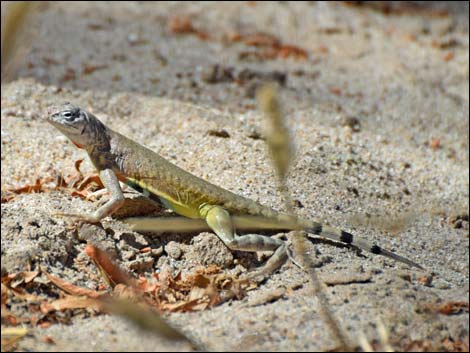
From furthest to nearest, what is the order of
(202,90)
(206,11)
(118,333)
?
(206,11) → (202,90) → (118,333)

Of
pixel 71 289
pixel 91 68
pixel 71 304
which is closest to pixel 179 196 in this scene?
pixel 71 289

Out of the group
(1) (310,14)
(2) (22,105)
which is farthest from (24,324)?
(1) (310,14)

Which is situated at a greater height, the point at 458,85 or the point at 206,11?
the point at 206,11

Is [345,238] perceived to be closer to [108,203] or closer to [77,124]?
[108,203]

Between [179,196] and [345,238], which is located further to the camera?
[179,196]

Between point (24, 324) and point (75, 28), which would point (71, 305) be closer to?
point (24, 324)

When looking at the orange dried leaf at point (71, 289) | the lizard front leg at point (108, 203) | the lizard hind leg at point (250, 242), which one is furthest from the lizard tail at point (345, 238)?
the orange dried leaf at point (71, 289)

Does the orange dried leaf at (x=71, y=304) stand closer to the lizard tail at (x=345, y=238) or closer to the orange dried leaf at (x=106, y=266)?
the orange dried leaf at (x=106, y=266)
